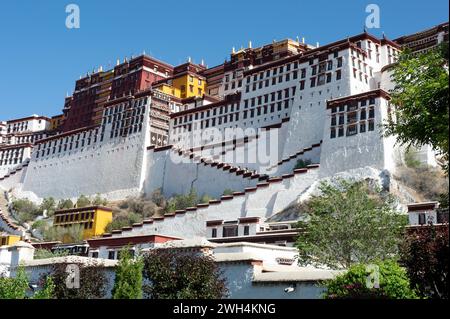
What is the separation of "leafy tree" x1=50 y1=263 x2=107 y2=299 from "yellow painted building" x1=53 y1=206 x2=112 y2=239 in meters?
42.6

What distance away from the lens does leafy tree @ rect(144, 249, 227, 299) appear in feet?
52.3

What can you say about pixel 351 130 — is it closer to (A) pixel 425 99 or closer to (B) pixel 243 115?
(B) pixel 243 115

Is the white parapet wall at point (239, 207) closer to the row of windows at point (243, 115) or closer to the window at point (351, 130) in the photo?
the window at point (351, 130)

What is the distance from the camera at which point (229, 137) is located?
226ft

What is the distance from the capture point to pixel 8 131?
106m

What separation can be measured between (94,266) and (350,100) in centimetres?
3755

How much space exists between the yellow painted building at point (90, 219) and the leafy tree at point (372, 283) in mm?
48131

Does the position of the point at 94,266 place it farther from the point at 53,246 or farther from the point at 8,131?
the point at 8,131

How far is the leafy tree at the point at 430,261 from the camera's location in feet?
42.8

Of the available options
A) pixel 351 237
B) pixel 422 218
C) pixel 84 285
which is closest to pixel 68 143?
pixel 422 218

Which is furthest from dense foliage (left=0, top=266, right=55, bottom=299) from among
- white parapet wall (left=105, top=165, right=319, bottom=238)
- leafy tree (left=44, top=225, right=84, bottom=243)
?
leafy tree (left=44, top=225, right=84, bottom=243)

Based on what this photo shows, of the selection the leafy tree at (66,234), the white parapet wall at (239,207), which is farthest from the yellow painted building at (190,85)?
the white parapet wall at (239,207)
